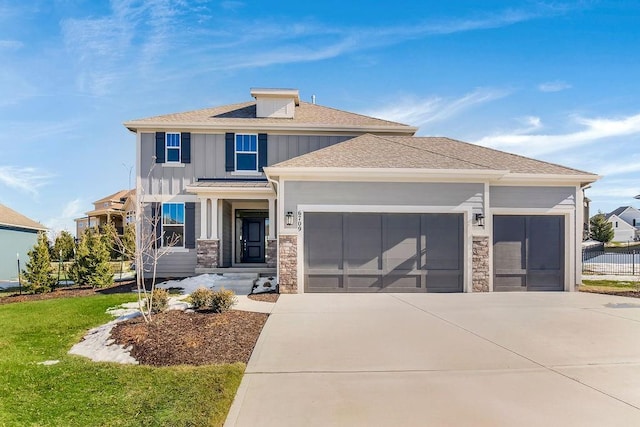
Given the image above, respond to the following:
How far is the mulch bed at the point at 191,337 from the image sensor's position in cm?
517

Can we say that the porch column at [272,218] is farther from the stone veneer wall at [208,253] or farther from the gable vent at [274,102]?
the gable vent at [274,102]

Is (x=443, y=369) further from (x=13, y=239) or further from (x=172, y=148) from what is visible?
(x=13, y=239)

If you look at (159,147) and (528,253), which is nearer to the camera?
(528,253)

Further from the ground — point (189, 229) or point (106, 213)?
point (106, 213)

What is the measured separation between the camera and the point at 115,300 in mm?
9555

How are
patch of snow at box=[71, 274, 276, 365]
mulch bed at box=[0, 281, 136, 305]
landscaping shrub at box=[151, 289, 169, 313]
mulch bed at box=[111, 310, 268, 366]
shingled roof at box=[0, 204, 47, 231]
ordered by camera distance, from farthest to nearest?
1. shingled roof at box=[0, 204, 47, 231]
2. mulch bed at box=[0, 281, 136, 305]
3. landscaping shrub at box=[151, 289, 169, 313]
4. patch of snow at box=[71, 274, 276, 365]
5. mulch bed at box=[111, 310, 268, 366]

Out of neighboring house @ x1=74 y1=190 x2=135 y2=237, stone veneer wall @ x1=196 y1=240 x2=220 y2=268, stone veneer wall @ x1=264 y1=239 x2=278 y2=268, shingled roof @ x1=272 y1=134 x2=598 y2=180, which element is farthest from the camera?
neighboring house @ x1=74 y1=190 x2=135 y2=237

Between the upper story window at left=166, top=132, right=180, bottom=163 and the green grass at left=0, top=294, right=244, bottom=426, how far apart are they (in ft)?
30.3

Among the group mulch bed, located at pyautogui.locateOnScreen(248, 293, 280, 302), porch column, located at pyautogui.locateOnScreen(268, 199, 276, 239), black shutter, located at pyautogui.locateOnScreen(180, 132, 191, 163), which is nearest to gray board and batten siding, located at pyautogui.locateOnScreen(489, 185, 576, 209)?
mulch bed, located at pyautogui.locateOnScreen(248, 293, 280, 302)

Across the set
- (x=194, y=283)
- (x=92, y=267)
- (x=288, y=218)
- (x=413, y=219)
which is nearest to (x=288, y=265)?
(x=288, y=218)

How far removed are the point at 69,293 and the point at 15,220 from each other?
10943 mm

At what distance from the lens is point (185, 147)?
1431 centimetres

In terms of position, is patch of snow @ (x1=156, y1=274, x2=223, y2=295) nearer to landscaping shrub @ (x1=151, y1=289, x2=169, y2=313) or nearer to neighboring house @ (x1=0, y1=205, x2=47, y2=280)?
landscaping shrub @ (x1=151, y1=289, x2=169, y2=313)

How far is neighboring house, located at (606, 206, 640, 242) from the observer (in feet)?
166
